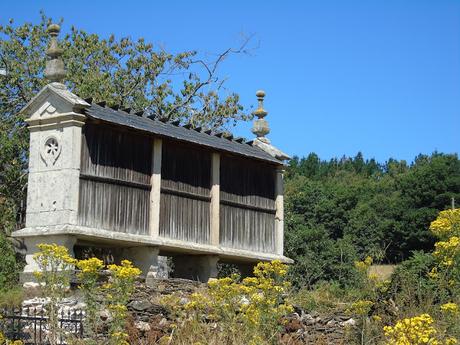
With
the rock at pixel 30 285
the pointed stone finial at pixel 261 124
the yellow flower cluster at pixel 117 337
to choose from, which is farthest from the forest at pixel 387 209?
the yellow flower cluster at pixel 117 337

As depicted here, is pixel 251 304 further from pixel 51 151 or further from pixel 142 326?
pixel 51 151

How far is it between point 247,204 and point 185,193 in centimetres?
217

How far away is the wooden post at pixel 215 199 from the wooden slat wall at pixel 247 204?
248 mm

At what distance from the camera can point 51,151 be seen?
16.8 metres

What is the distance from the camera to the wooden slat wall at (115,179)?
54.3 ft

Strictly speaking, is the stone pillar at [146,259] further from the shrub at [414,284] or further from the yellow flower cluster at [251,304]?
the shrub at [414,284]

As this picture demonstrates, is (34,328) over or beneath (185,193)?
beneath

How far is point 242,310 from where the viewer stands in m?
12.5

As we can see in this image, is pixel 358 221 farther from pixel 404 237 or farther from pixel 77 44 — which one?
pixel 77 44

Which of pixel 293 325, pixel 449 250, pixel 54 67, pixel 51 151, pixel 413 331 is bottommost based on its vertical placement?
pixel 413 331

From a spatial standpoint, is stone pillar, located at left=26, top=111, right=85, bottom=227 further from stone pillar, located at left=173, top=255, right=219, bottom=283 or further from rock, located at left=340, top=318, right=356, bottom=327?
rock, located at left=340, top=318, right=356, bottom=327

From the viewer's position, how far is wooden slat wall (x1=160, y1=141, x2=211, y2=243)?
18.1 m

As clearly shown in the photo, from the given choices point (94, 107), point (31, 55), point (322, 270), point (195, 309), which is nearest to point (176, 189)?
point (94, 107)

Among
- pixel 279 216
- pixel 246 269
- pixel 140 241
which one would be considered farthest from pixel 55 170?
pixel 279 216
